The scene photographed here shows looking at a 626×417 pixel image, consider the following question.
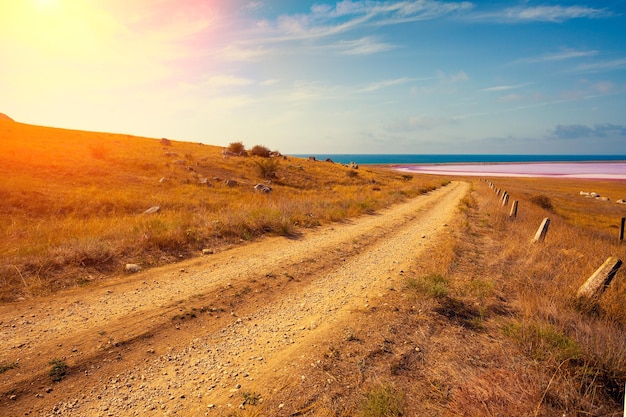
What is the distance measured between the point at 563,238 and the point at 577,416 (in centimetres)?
1051

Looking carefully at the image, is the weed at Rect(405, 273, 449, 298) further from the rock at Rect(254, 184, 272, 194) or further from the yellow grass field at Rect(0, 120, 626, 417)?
the rock at Rect(254, 184, 272, 194)

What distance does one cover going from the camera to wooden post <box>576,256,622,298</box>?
5996 millimetres

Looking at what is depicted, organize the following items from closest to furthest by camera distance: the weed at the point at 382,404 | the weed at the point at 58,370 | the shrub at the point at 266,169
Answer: the weed at the point at 382,404
the weed at the point at 58,370
the shrub at the point at 266,169

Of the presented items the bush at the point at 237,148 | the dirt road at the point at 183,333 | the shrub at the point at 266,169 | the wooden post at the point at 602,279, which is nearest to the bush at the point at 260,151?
the bush at the point at 237,148

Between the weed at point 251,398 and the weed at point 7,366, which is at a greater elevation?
the weed at point 7,366

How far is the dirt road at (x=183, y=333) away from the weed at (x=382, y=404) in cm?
92

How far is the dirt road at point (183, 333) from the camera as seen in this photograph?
3760mm

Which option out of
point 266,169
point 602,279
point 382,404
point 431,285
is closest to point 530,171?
point 266,169

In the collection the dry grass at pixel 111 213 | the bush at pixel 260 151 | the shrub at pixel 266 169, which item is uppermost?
the bush at pixel 260 151

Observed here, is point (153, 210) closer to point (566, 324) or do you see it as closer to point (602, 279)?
point (566, 324)

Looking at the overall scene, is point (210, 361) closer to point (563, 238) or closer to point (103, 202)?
point (563, 238)

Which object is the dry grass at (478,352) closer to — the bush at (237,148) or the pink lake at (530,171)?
the bush at (237,148)

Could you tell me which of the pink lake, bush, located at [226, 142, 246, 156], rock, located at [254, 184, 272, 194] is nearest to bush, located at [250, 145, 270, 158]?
bush, located at [226, 142, 246, 156]

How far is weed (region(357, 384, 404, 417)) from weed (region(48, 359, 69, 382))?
3.95m
